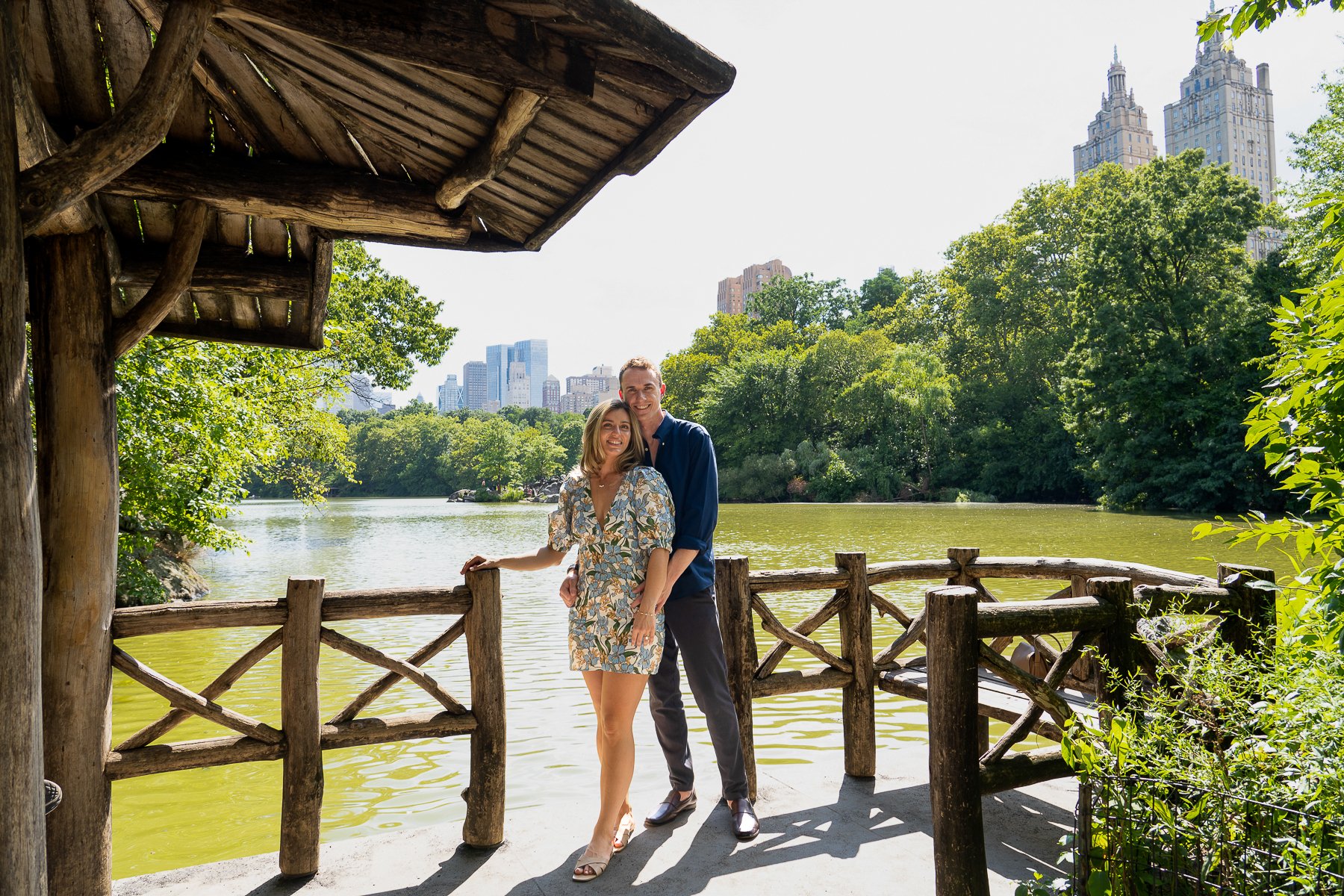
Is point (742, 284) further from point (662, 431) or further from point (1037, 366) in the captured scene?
point (662, 431)

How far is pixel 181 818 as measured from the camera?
5215 mm

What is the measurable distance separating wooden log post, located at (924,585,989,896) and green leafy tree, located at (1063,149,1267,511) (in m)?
31.3

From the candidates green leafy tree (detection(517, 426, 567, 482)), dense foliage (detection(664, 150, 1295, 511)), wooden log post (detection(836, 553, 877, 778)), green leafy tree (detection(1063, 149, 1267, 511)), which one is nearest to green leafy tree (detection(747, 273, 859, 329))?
dense foliage (detection(664, 150, 1295, 511))

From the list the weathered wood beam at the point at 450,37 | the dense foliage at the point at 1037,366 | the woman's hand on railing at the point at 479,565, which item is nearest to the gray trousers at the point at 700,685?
the woman's hand on railing at the point at 479,565

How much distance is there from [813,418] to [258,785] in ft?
153

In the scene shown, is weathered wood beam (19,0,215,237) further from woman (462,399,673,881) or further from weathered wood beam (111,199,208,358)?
woman (462,399,673,881)

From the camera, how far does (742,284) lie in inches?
5477

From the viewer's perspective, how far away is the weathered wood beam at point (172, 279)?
3443 mm

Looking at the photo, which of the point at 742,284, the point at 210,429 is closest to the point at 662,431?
the point at 210,429

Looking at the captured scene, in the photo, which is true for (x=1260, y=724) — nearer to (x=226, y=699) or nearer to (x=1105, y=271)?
(x=226, y=699)

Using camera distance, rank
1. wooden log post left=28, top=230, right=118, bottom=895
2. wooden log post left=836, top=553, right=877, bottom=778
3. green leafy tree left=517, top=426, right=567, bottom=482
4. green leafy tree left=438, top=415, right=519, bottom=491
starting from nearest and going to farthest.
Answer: wooden log post left=28, top=230, right=118, bottom=895 < wooden log post left=836, top=553, right=877, bottom=778 < green leafy tree left=438, top=415, right=519, bottom=491 < green leafy tree left=517, top=426, right=567, bottom=482

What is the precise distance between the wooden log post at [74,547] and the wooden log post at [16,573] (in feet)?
2.81

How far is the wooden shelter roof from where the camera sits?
2.48 m

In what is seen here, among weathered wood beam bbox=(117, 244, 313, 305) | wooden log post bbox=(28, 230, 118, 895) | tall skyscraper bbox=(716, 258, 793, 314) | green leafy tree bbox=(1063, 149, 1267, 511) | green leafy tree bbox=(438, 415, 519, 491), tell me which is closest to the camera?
wooden log post bbox=(28, 230, 118, 895)
